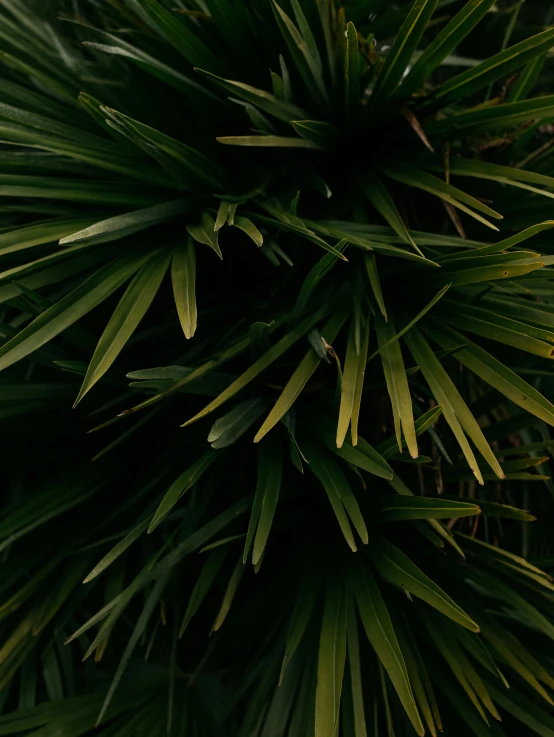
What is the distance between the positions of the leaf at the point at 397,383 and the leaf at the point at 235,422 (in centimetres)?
15

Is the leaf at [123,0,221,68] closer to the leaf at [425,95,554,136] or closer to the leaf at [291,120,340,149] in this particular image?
the leaf at [291,120,340,149]

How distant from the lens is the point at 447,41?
692 millimetres

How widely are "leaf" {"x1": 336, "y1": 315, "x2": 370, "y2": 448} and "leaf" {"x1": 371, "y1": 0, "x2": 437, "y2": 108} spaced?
270mm

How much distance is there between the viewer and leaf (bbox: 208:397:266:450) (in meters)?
0.61

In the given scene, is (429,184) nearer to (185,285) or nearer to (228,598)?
(185,285)

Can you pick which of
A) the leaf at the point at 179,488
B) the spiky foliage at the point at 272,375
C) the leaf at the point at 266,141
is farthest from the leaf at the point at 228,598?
the leaf at the point at 266,141

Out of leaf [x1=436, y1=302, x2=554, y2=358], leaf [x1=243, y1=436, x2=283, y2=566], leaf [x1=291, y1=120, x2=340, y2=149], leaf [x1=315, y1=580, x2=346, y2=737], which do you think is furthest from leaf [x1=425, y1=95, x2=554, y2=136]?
leaf [x1=315, y1=580, x2=346, y2=737]

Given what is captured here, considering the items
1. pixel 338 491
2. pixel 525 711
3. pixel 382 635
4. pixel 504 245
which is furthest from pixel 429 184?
pixel 525 711

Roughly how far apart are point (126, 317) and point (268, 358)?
16 cm

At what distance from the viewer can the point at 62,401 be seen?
75cm

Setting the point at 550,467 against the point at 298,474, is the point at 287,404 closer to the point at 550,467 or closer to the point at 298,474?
the point at 298,474

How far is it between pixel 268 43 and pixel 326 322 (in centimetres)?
37

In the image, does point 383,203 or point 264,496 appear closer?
point 264,496

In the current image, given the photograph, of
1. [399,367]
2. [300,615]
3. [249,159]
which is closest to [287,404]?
[399,367]
